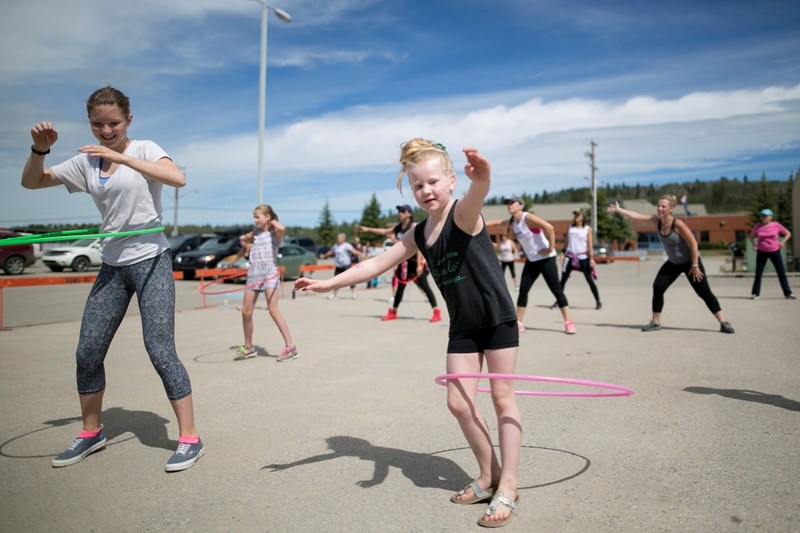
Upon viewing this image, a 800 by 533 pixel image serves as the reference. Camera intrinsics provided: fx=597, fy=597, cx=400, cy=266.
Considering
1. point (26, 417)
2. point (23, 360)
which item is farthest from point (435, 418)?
point (23, 360)

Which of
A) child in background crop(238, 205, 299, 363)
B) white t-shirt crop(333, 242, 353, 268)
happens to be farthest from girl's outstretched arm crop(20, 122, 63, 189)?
white t-shirt crop(333, 242, 353, 268)

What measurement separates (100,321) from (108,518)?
141 centimetres

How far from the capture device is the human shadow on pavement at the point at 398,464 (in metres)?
3.73

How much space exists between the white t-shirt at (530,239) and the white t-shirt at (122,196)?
23.2 feet

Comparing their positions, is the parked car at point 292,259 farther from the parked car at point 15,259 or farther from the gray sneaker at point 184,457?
the gray sneaker at point 184,457

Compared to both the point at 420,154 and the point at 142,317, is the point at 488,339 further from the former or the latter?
the point at 142,317

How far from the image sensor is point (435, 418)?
507 cm

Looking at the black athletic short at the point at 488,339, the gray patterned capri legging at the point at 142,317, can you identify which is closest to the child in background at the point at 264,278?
the gray patterned capri legging at the point at 142,317

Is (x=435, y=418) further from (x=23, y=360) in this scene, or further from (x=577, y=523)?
(x=23, y=360)

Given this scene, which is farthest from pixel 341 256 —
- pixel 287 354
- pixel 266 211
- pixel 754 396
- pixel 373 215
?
pixel 373 215

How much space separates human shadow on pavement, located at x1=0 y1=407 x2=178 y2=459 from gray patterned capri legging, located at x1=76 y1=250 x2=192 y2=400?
0.66 m

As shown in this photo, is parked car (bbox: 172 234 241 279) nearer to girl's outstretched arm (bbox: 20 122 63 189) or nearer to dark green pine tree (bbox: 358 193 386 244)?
girl's outstretched arm (bbox: 20 122 63 189)

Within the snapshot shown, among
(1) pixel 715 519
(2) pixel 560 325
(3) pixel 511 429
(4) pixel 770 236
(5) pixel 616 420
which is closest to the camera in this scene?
(1) pixel 715 519

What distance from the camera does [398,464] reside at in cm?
402
